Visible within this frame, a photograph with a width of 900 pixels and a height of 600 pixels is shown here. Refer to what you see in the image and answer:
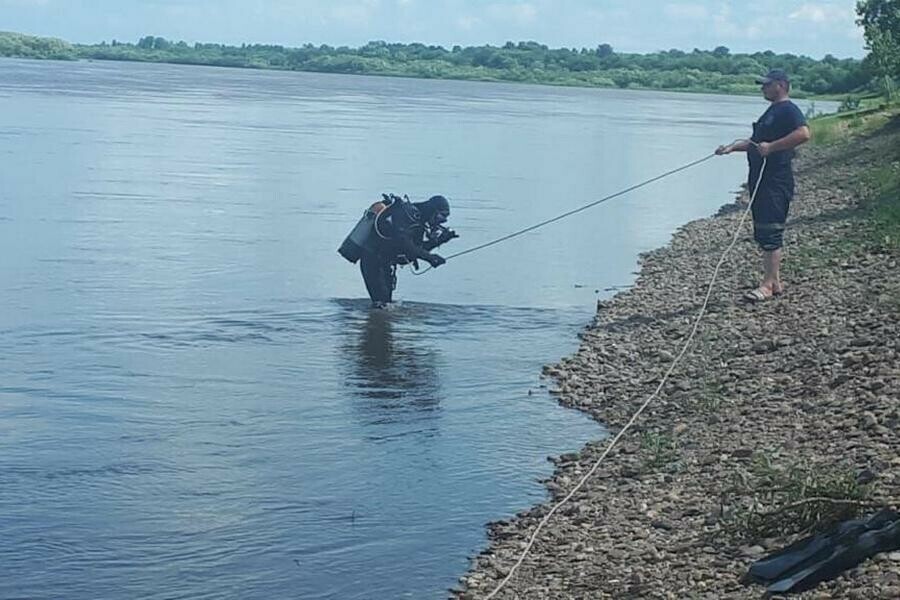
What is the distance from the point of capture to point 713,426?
36.8ft

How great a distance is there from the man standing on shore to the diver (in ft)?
10.5

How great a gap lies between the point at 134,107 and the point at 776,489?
6362 centimetres

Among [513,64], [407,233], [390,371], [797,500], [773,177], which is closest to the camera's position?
[797,500]

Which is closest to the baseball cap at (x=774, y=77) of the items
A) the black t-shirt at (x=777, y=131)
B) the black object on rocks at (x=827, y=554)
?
the black t-shirt at (x=777, y=131)

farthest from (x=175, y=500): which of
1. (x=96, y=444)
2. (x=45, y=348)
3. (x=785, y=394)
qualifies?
(x=45, y=348)

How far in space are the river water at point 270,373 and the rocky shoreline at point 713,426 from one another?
0.49 meters

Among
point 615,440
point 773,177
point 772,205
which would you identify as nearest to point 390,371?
point 772,205

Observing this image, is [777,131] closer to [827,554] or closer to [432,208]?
[432,208]

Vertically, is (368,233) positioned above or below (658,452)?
above

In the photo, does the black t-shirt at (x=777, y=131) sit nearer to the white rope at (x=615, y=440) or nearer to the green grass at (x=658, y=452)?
the white rope at (x=615, y=440)

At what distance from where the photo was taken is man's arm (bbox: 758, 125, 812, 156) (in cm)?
1398

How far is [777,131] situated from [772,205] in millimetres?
757

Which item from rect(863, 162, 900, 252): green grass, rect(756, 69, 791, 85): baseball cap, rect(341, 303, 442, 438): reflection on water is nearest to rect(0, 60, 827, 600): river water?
rect(341, 303, 442, 438): reflection on water

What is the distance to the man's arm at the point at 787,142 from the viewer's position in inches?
551
